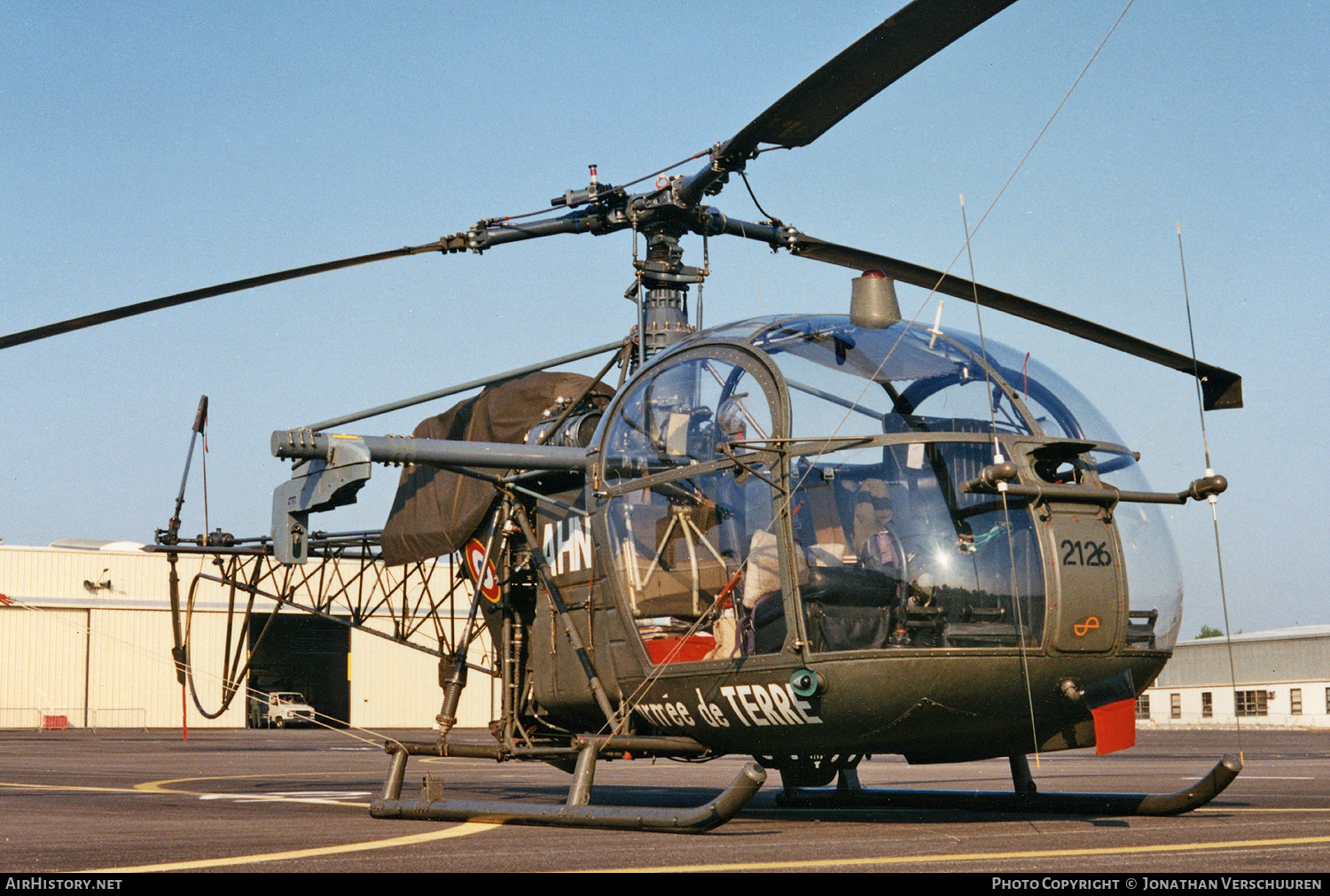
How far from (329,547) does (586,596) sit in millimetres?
6380

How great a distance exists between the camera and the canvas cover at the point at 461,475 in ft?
33.8

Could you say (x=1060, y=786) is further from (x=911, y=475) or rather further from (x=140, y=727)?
(x=140, y=727)

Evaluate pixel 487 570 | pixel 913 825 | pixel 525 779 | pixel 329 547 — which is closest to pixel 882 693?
pixel 913 825

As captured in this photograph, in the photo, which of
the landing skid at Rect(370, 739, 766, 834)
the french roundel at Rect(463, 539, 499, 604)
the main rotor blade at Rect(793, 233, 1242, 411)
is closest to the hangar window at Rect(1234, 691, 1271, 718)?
the main rotor blade at Rect(793, 233, 1242, 411)

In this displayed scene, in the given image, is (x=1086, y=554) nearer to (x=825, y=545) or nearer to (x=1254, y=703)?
(x=825, y=545)

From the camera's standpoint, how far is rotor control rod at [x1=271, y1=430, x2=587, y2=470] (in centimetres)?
876

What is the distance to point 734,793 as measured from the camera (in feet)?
21.5

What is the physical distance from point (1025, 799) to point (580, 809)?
10.2ft

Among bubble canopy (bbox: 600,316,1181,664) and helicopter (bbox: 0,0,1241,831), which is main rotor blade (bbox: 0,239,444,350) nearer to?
helicopter (bbox: 0,0,1241,831)

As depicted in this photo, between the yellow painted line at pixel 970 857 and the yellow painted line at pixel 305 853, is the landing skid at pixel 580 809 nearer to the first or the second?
the yellow painted line at pixel 305 853

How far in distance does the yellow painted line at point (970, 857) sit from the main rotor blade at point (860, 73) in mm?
3941

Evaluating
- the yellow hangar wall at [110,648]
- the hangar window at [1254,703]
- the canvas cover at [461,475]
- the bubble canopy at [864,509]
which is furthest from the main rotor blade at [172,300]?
the hangar window at [1254,703]

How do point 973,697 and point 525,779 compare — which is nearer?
point 973,697

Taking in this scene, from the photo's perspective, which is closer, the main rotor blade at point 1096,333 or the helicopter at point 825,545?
the helicopter at point 825,545
